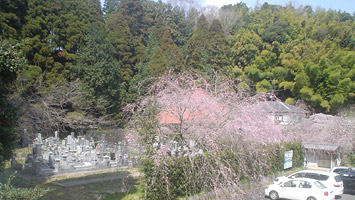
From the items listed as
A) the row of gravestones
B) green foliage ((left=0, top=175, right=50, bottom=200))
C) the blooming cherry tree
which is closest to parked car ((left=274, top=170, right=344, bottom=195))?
the blooming cherry tree

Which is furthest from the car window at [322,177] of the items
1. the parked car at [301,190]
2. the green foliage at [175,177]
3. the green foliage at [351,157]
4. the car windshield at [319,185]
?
the green foliage at [351,157]

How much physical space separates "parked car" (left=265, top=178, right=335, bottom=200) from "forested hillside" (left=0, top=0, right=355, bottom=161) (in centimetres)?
753

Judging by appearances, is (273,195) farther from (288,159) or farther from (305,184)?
(288,159)

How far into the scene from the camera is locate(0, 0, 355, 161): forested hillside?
27094 mm

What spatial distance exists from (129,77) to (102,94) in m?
6.21

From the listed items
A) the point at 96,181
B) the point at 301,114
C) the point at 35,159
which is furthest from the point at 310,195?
the point at 301,114

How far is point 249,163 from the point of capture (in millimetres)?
15445

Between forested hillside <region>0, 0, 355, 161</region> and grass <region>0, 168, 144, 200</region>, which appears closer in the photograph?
grass <region>0, 168, 144, 200</region>

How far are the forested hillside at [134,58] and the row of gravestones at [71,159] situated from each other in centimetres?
394

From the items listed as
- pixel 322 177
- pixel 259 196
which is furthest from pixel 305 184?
pixel 259 196

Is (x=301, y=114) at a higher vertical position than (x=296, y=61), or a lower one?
lower

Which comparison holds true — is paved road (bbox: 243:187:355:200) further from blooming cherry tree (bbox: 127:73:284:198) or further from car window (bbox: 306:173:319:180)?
blooming cherry tree (bbox: 127:73:284:198)

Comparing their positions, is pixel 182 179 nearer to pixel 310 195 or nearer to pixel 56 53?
pixel 310 195

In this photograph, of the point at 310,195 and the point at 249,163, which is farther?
the point at 249,163
